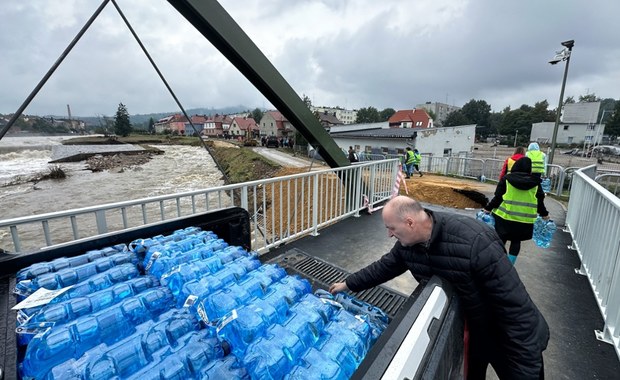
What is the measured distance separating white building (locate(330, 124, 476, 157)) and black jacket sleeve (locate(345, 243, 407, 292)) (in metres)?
21.5

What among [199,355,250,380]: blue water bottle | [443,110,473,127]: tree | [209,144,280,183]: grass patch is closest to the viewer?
[199,355,250,380]: blue water bottle

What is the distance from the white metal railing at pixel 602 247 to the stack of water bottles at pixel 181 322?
2.33 m

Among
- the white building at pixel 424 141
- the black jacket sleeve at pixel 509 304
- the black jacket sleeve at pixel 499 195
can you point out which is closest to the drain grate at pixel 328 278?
the black jacket sleeve at pixel 509 304

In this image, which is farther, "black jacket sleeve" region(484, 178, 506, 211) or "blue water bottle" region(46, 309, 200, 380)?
"black jacket sleeve" region(484, 178, 506, 211)

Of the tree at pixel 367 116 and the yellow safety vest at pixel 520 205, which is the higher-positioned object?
the tree at pixel 367 116

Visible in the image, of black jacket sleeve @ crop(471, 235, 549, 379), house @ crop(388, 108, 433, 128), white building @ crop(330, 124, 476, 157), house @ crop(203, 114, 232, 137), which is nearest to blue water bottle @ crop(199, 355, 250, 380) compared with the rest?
black jacket sleeve @ crop(471, 235, 549, 379)

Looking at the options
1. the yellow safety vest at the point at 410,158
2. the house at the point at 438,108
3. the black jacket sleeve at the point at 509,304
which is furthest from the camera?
the house at the point at 438,108

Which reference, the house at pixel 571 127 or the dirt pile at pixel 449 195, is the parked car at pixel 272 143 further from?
the house at pixel 571 127

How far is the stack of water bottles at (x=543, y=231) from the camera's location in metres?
3.76

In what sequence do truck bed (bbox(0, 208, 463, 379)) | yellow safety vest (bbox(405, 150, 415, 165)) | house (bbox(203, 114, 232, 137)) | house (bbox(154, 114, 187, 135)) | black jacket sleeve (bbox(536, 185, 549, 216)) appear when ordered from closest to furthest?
truck bed (bbox(0, 208, 463, 379))
black jacket sleeve (bbox(536, 185, 549, 216))
yellow safety vest (bbox(405, 150, 415, 165))
house (bbox(154, 114, 187, 135))
house (bbox(203, 114, 232, 137))

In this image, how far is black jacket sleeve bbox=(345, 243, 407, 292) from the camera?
1.78 m

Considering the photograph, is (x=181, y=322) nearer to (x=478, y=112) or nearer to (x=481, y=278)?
(x=481, y=278)

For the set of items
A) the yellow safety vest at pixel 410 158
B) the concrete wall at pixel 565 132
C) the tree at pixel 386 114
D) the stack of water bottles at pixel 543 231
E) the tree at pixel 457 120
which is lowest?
the stack of water bottles at pixel 543 231

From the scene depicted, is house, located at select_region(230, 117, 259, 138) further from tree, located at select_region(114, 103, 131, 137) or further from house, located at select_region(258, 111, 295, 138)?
tree, located at select_region(114, 103, 131, 137)
